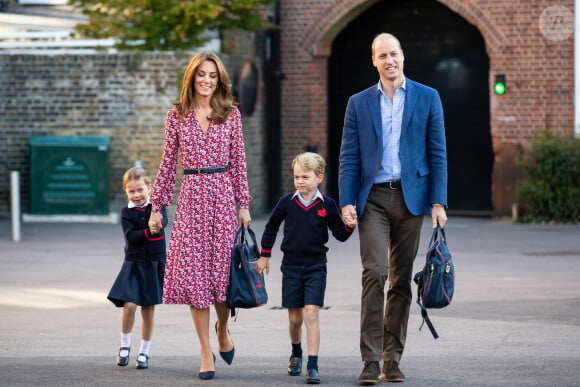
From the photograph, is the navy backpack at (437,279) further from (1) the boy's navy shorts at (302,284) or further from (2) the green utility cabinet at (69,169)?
(2) the green utility cabinet at (69,169)

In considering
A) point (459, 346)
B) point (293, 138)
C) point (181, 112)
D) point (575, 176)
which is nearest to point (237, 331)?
point (459, 346)

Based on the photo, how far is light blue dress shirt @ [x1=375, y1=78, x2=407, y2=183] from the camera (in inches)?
273

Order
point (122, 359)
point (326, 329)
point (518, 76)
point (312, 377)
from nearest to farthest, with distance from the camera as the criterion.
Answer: point (312, 377) → point (122, 359) → point (326, 329) → point (518, 76)

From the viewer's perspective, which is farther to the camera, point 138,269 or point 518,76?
point 518,76

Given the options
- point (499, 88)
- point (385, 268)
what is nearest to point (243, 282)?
point (385, 268)

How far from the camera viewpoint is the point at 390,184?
22.8 feet

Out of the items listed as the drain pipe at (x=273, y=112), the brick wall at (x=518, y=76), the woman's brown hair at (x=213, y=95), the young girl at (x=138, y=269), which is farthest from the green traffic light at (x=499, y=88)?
the woman's brown hair at (x=213, y=95)

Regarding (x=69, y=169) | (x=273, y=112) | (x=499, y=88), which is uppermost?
(x=499, y=88)

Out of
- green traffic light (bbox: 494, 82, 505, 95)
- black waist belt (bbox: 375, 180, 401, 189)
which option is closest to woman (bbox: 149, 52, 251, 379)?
black waist belt (bbox: 375, 180, 401, 189)

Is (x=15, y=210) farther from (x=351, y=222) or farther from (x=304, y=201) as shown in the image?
(x=351, y=222)

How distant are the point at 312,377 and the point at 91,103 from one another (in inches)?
515

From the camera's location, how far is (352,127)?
706 centimetres

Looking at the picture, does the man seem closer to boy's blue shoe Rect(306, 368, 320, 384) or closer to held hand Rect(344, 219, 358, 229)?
held hand Rect(344, 219, 358, 229)

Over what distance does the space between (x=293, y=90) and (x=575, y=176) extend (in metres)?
5.54
